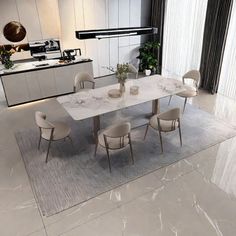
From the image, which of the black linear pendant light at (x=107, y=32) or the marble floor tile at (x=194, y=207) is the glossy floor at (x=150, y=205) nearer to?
the marble floor tile at (x=194, y=207)

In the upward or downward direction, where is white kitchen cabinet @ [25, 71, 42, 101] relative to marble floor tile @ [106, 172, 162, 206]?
upward

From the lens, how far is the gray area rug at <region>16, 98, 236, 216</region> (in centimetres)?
302

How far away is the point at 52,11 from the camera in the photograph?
675cm

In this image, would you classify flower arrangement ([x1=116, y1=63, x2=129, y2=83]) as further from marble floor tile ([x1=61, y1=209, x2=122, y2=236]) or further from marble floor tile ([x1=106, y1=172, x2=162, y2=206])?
marble floor tile ([x1=61, y1=209, x2=122, y2=236])

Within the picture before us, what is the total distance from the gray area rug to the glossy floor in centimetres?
12

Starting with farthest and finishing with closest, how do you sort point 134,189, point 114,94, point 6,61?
point 6,61 → point 114,94 → point 134,189

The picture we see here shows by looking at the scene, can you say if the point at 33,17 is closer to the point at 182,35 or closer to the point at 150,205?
the point at 182,35

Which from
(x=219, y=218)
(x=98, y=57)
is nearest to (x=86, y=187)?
(x=219, y=218)

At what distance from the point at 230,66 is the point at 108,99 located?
3.33m

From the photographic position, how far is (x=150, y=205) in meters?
2.82

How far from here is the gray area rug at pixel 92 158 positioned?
3023 mm

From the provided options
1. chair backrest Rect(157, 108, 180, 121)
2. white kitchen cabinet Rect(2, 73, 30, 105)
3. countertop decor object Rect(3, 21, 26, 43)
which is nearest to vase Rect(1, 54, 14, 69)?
white kitchen cabinet Rect(2, 73, 30, 105)

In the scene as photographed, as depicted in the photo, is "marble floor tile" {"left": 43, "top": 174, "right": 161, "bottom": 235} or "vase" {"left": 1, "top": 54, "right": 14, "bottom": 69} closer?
"marble floor tile" {"left": 43, "top": 174, "right": 161, "bottom": 235}

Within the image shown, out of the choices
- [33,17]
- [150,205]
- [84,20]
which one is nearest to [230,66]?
[84,20]
